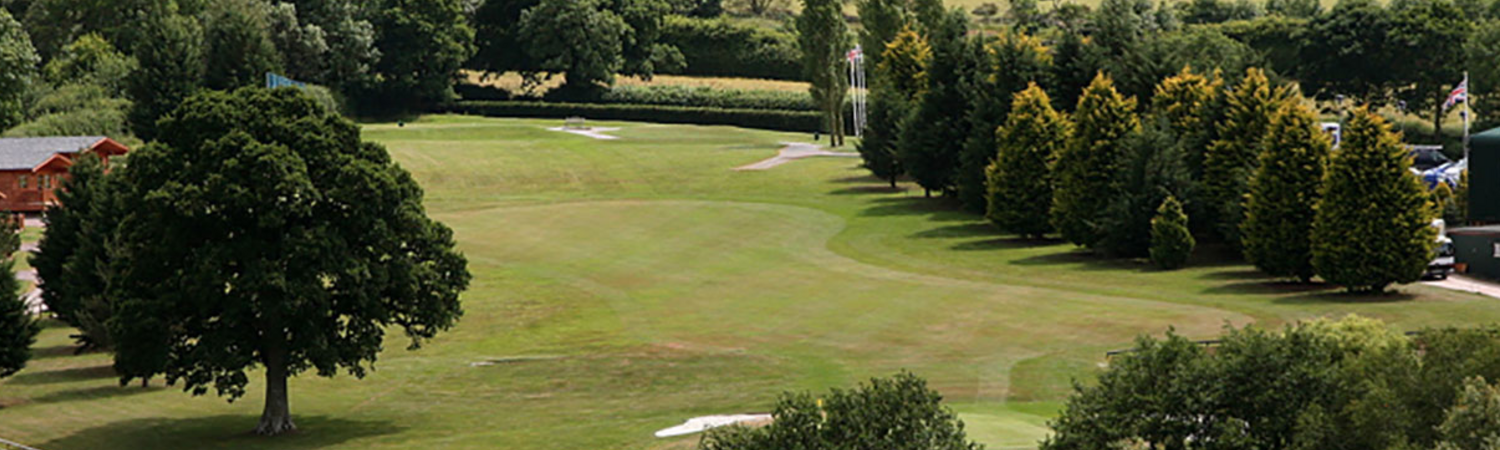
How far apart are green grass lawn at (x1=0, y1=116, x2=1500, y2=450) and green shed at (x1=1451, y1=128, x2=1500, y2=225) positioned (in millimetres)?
13662

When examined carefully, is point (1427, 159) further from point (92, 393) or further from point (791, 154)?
point (92, 393)

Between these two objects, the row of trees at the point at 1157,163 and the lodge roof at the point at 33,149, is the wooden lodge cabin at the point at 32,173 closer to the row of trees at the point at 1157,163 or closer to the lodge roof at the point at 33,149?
the lodge roof at the point at 33,149

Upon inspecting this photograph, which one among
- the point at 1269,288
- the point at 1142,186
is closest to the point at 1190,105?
the point at 1142,186

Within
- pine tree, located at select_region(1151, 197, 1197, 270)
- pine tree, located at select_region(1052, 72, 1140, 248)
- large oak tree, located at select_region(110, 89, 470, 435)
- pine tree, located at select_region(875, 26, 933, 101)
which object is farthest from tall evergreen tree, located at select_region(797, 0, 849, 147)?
large oak tree, located at select_region(110, 89, 470, 435)

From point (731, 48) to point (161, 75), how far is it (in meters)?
53.9

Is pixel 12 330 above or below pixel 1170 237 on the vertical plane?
below

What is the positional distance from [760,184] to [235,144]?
6282 cm

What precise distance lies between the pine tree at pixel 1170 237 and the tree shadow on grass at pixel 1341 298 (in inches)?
315

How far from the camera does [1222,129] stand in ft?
255

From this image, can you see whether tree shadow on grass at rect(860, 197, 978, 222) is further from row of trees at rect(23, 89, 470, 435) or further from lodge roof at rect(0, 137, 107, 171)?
row of trees at rect(23, 89, 470, 435)

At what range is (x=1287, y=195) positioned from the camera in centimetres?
6994

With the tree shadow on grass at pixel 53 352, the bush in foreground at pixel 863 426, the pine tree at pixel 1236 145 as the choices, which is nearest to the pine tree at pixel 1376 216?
the pine tree at pixel 1236 145

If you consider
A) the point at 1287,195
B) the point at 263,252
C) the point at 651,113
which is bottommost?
the point at 1287,195

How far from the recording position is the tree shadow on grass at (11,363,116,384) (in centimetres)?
6034
